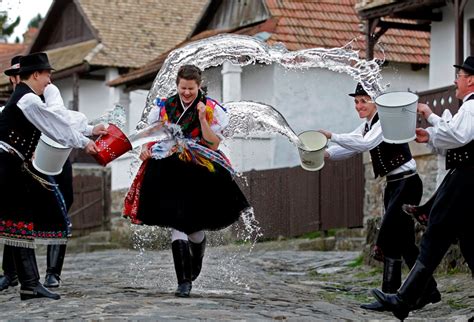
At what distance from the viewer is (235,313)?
25.7 ft

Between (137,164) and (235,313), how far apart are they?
288 cm

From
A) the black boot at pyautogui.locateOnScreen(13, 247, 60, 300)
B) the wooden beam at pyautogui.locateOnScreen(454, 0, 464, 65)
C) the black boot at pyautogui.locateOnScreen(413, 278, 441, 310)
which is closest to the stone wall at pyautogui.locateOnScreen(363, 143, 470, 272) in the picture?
the wooden beam at pyautogui.locateOnScreen(454, 0, 464, 65)

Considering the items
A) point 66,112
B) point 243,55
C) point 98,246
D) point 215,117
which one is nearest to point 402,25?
point 98,246

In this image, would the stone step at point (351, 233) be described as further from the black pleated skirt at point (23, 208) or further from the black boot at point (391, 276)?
the black pleated skirt at point (23, 208)

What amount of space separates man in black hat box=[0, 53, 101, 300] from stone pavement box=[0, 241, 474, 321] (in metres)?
0.36

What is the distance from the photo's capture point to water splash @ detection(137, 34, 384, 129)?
33.4ft

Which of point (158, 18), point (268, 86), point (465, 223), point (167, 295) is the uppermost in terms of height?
point (158, 18)

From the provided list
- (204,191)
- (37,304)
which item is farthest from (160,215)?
(37,304)

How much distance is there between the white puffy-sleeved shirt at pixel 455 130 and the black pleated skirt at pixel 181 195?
1.90m

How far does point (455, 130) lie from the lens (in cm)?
782

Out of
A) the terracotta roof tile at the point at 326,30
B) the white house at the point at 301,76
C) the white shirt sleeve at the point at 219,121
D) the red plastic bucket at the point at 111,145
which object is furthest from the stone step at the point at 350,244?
the red plastic bucket at the point at 111,145

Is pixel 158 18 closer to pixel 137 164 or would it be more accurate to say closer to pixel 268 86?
pixel 268 86

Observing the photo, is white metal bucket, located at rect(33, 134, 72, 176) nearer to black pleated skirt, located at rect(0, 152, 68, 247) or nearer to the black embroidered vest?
black pleated skirt, located at rect(0, 152, 68, 247)

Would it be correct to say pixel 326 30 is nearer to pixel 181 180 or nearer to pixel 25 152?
pixel 181 180
